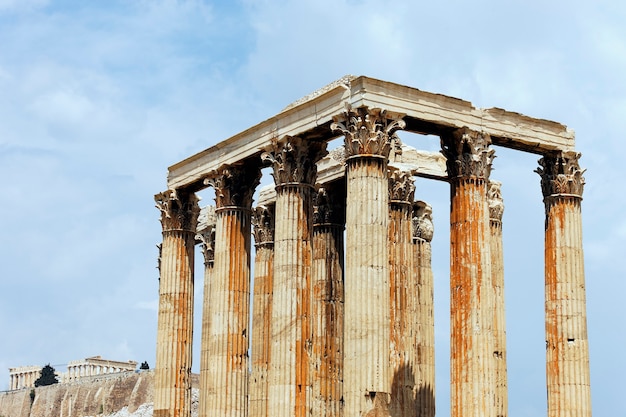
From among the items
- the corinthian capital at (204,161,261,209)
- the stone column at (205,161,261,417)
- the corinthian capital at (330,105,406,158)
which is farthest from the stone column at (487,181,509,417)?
the corinthian capital at (330,105,406,158)

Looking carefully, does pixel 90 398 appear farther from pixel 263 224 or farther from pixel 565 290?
pixel 565 290

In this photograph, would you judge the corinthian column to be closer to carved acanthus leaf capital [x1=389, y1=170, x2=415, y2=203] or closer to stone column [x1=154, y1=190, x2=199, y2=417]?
carved acanthus leaf capital [x1=389, y1=170, x2=415, y2=203]

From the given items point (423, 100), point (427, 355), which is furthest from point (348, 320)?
point (427, 355)

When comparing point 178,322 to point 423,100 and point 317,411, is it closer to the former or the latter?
point 317,411

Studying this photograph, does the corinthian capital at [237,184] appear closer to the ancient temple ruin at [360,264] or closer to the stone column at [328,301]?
the ancient temple ruin at [360,264]

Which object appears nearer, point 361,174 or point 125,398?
point 361,174

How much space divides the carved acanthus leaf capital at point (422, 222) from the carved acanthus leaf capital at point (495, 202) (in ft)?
7.55

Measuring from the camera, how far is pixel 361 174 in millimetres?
33906

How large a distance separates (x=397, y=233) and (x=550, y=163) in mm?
5638

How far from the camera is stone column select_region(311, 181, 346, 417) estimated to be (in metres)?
39.9

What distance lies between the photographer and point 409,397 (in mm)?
38906

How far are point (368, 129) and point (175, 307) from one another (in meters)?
12.6

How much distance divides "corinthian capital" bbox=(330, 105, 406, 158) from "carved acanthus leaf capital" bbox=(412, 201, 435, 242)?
33.4 ft

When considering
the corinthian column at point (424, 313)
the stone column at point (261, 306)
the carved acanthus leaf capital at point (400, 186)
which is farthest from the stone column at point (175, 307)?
the corinthian column at point (424, 313)
